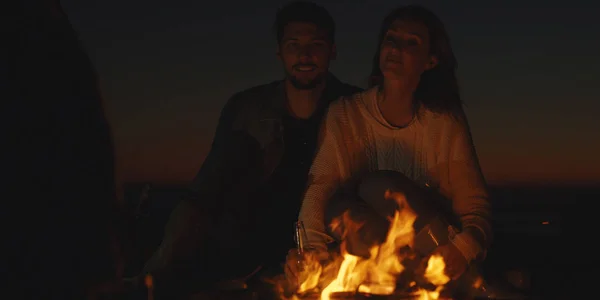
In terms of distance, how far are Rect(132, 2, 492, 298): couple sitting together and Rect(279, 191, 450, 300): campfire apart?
0.09 m

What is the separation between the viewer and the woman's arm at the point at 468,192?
4.66 meters

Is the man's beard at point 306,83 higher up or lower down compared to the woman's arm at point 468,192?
higher up

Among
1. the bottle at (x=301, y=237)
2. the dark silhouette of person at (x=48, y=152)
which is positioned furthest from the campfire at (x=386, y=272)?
the dark silhouette of person at (x=48, y=152)

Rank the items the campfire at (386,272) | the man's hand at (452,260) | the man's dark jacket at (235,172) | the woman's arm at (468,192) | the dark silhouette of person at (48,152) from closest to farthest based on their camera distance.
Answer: the dark silhouette of person at (48,152)
the campfire at (386,272)
the man's hand at (452,260)
the woman's arm at (468,192)
the man's dark jacket at (235,172)

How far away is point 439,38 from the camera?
16.6 ft

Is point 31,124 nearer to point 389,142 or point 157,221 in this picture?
point 389,142

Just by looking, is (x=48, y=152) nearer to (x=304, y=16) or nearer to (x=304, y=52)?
(x=304, y=52)

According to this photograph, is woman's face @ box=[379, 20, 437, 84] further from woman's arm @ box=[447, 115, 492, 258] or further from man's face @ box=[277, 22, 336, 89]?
man's face @ box=[277, 22, 336, 89]

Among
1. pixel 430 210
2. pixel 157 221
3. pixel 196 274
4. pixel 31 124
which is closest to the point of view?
pixel 31 124

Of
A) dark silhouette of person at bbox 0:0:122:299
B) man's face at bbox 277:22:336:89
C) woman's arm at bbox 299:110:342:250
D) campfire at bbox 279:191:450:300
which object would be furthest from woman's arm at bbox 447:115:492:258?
dark silhouette of person at bbox 0:0:122:299

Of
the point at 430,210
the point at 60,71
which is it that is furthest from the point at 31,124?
the point at 430,210

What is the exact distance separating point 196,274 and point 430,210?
198 centimetres

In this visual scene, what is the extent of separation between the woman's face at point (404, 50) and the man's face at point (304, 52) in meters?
0.82

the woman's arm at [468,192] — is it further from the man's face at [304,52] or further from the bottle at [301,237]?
the man's face at [304,52]
